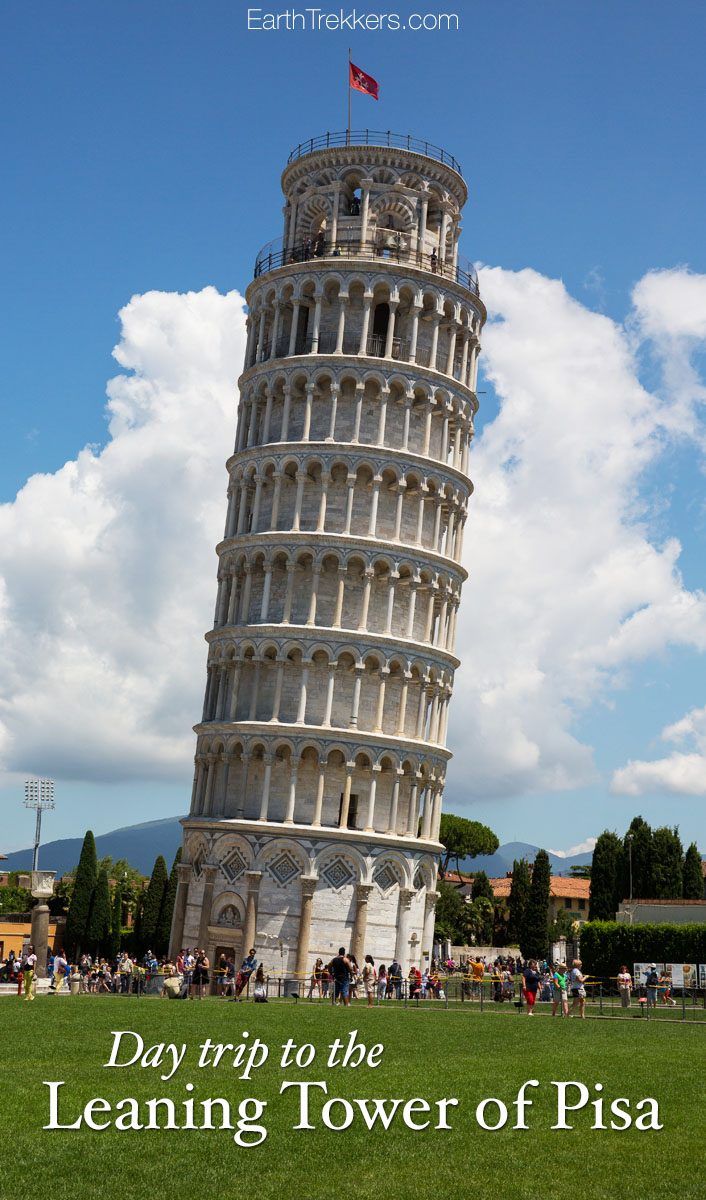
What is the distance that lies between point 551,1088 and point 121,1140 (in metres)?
7.15

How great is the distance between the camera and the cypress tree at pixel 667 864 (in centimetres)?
10088

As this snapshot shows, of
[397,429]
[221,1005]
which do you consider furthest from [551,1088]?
[397,429]

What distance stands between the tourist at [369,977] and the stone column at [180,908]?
957 centimetres

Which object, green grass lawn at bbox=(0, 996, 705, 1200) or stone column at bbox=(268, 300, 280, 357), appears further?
stone column at bbox=(268, 300, 280, 357)

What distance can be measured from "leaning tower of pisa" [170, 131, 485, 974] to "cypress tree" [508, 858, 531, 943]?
44491mm

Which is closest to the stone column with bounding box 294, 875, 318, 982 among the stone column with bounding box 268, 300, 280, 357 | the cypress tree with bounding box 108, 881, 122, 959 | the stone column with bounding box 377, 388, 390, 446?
the stone column with bounding box 377, 388, 390, 446

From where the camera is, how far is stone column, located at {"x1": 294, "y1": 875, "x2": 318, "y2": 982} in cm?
5722

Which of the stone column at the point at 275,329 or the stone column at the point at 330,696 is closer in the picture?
the stone column at the point at 330,696

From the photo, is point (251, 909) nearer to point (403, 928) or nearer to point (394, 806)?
point (403, 928)

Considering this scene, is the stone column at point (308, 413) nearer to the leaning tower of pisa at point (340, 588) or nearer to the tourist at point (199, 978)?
the leaning tower of pisa at point (340, 588)

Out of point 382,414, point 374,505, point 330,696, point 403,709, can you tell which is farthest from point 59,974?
point 382,414

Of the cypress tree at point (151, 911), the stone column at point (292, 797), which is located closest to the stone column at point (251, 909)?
the stone column at point (292, 797)

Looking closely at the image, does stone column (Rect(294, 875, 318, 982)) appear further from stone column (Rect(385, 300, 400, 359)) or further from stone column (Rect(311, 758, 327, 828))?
stone column (Rect(385, 300, 400, 359))

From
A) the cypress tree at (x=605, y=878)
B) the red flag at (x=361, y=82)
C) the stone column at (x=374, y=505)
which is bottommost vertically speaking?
the cypress tree at (x=605, y=878)
